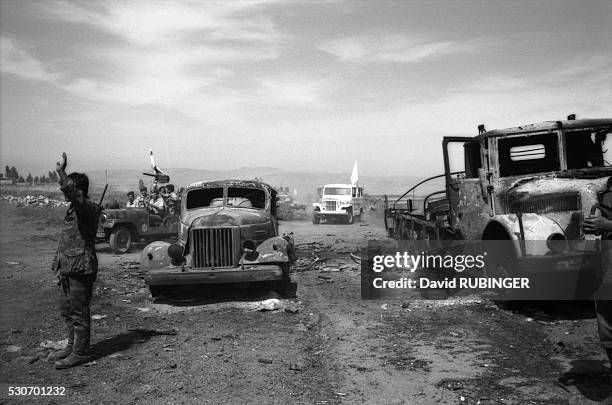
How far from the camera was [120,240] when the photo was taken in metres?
12.6

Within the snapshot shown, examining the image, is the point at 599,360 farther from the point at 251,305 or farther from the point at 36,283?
the point at 36,283

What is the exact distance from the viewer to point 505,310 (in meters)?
6.05

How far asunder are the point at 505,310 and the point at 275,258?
3436mm

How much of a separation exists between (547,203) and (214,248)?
487cm

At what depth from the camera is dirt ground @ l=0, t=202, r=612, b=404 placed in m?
3.69

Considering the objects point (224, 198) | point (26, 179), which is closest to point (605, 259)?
point (224, 198)

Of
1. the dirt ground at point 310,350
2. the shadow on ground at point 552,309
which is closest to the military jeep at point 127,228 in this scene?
the dirt ground at point 310,350

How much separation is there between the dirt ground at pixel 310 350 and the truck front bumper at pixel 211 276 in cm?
45

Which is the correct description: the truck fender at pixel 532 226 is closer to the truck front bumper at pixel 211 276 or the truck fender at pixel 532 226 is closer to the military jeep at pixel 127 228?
the truck front bumper at pixel 211 276

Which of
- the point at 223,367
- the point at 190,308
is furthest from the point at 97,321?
the point at 223,367

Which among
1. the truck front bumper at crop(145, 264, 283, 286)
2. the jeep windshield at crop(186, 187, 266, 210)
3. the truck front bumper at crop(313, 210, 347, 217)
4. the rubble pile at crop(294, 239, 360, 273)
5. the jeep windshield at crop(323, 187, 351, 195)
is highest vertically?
the jeep windshield at crop(323, 187, 351, 195)

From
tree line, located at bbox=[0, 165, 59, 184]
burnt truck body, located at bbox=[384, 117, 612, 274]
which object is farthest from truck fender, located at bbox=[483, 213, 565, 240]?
tree line, located at bbox=[0, 165, 59, 184]

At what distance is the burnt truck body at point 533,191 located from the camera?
525cm

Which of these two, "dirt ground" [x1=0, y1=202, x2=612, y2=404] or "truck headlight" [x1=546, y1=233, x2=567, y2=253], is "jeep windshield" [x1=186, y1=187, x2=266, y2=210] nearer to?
"dirt ground" [x1=0, y1=202, x2=612, y2=404]
